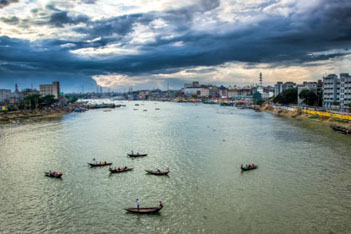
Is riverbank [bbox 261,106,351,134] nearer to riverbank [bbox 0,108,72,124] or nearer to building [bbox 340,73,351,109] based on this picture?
building [bbox 340,73,351,109]

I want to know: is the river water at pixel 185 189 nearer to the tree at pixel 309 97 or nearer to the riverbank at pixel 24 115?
the riverbank at pixel 24 115

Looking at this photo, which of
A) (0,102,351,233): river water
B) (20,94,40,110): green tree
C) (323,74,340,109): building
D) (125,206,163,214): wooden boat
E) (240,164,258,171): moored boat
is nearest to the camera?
(0,102,351,233): river water


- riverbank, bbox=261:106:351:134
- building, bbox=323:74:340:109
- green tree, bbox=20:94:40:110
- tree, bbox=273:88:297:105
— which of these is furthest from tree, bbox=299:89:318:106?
green tree, bbox=20:94:40:110

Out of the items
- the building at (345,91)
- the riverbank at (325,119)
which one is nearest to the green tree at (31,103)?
the riverbank at (325,119)

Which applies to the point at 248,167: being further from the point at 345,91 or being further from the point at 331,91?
the point at 331,91

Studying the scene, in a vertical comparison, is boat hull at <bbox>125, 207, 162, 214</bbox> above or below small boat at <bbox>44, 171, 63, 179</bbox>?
below

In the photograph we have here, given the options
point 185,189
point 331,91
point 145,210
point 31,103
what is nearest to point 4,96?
point 31,103

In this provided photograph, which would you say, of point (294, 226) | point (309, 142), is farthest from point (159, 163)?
point (309, 142)
